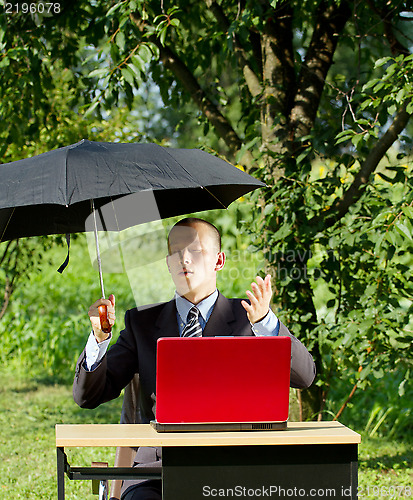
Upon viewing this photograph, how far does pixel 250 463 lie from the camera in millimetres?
2201

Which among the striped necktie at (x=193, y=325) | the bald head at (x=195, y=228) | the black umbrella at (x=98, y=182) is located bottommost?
the striped necktie at (x=193, y=325)

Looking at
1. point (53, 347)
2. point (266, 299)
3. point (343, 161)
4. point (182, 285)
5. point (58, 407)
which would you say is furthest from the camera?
point (53, 347)

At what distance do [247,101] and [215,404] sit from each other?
341 cm

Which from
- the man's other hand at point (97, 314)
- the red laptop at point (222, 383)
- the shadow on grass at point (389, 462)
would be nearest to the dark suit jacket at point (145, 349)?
the man's other hand at point (97, 314)

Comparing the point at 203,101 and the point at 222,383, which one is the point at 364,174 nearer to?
the point at 203,101

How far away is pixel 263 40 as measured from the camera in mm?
4852

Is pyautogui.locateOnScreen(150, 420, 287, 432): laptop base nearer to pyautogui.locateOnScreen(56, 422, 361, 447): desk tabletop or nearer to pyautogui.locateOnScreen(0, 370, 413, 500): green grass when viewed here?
pyautogui.locateOnScreen(56, 422, 361, 447): desk tabletop

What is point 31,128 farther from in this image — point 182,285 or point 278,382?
point 278,382

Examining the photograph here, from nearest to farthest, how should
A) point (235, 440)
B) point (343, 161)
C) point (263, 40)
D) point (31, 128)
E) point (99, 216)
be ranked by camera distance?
point (235, 440), point (99, 216), point (343, 161), point (263, 40), point (31, 128)

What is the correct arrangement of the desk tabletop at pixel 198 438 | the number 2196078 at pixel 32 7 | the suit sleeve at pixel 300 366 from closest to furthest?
the desk tabletop at pixel 198 438 < the suit sleeve at pixel 300 366 < the number 2196078 at pixel 32 7

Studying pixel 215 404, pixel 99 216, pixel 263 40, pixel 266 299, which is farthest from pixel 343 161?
pixel 215 404

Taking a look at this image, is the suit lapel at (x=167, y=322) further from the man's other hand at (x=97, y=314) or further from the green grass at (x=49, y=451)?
the green grass at (x=49, y=451)

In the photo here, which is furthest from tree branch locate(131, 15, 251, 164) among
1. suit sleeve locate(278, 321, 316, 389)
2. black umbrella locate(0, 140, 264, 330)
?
suit sleeve locate(278, 321, 316, 389)

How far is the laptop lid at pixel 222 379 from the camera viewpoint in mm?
2174
